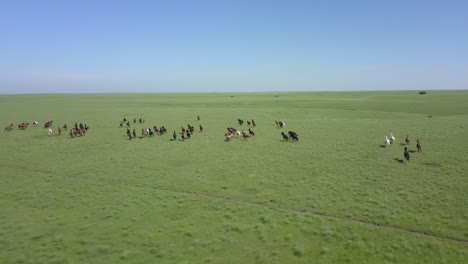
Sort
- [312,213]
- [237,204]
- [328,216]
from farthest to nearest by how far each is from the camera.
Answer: [237,204] < [312,213] < [328,216]

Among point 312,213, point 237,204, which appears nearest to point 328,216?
point 312,213

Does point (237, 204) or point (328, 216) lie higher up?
point (237, 204)

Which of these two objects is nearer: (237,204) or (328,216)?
(328,216)

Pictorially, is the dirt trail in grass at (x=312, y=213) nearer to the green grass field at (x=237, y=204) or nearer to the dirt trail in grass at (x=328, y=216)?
the dirt trail in grass at (x=328, y=216)

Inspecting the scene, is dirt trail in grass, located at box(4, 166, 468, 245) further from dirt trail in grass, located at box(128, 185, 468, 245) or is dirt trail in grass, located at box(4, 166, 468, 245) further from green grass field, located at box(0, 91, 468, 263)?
green grass field, located at box(0, 91, 468, 263)

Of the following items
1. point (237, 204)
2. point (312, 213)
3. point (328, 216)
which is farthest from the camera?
point (237, 204)

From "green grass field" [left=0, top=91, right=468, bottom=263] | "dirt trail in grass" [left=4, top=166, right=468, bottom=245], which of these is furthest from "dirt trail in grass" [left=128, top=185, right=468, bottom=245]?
"green grass field" [left=0, top=91, right=468, bottom=263]

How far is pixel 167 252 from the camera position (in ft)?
55.1

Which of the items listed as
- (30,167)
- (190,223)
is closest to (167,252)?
(190,223)

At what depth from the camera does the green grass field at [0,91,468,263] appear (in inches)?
656

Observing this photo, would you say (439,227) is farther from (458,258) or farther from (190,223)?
(190,223)

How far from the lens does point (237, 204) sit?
73.1 ft

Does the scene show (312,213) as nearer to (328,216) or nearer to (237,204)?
(328,216)

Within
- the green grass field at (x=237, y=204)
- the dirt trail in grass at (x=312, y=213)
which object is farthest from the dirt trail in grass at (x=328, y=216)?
the green grass field at (x=237, y=204)
